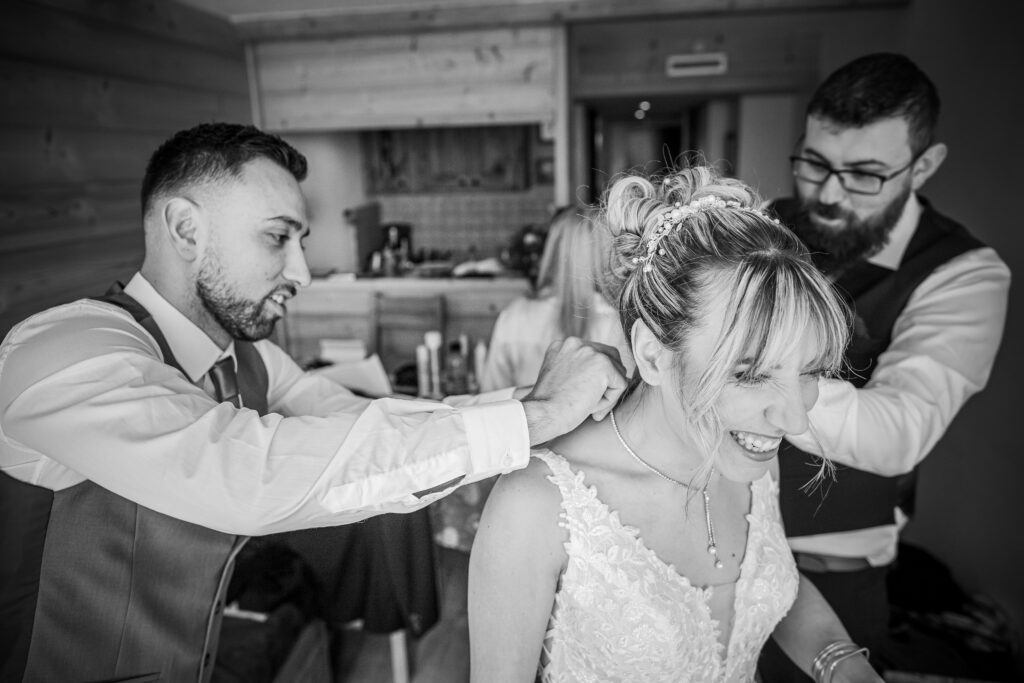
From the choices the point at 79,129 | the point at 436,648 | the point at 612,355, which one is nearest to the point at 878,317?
the point at 612,355

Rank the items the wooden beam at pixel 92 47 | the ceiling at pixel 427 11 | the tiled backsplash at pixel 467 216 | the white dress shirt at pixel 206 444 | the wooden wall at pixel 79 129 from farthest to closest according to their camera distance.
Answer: the tiled backsplash at pixel 467 216, the ceiling at pixel 427 11, the wooden beam at pixel 92 47, the wooden wall at pixel 79 129, the white dress shirt at pixel 206 444

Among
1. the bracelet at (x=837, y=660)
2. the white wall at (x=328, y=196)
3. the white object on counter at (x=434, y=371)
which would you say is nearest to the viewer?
the bracelet at (x=837, y=660)

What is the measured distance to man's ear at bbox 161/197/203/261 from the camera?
1.26 m

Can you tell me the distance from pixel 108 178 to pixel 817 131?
2652 millimetres

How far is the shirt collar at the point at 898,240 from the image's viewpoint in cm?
Result: 172

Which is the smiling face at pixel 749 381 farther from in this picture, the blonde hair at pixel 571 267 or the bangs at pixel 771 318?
the blonde hair at pixel 571 267

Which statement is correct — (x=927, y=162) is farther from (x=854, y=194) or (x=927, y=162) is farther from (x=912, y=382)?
(x=912, y=382)

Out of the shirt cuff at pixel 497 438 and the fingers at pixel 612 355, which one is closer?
the shirt cuff at pixel 497 438

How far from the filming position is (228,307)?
4.29 feet

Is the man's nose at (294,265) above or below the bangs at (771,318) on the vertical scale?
above

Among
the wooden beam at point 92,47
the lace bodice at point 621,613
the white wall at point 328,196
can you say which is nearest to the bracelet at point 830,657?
the lace bodice at point 621,613

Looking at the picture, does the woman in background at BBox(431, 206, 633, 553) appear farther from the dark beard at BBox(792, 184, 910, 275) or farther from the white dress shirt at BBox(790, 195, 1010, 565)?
the white dress shirt at BBox(790, 195, 1010, 565)

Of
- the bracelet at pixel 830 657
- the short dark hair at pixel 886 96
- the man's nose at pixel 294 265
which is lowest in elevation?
the bracelet at pixel 830 657

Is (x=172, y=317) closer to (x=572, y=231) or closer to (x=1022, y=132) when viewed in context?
(x=572, y=231)
